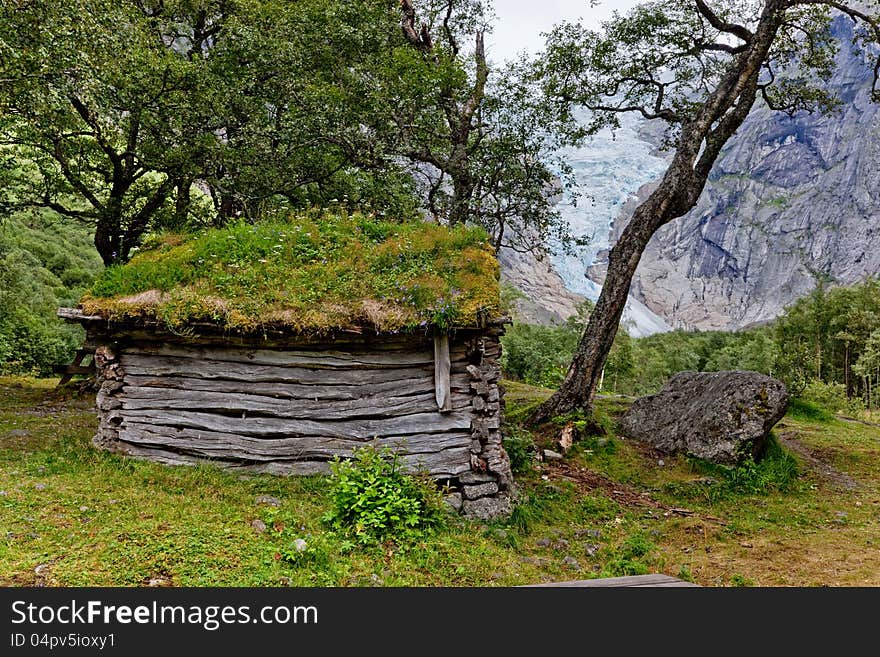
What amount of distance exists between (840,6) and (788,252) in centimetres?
12140

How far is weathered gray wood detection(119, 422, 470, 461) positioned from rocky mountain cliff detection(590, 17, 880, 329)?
93.2 meters

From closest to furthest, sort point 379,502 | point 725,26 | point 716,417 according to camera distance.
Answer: point 379,502 < point 716,417 < point 725,26

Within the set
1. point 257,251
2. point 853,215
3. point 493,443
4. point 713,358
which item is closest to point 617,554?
point 493,443

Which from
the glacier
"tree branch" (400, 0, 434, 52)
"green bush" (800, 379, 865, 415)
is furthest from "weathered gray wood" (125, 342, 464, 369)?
the glacier

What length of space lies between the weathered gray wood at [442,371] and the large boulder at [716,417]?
6.76 metres

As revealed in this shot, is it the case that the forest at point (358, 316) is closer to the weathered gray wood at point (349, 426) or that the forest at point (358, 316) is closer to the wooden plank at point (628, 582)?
the weathered gray wood at point (349, 426)

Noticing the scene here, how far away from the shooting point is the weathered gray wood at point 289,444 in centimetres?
773

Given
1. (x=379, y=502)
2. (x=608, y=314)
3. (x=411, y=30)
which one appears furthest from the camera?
(x=411, y=30)

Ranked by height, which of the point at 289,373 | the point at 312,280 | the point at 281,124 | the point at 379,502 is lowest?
the point at 379,502

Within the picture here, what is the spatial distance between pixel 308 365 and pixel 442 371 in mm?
2007

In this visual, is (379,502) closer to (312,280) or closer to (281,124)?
(312,280)

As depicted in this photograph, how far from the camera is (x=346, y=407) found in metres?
7.77

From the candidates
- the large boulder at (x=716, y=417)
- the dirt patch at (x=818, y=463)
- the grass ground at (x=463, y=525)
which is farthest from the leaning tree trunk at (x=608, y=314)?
the dirt patch at (x=818, y=463)

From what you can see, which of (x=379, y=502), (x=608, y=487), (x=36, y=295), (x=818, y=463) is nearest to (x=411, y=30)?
(x=608, y=487)
